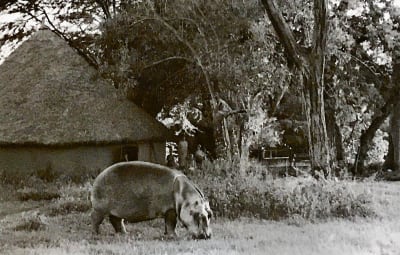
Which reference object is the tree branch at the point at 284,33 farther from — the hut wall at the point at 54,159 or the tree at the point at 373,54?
the tree at the point at 373,54

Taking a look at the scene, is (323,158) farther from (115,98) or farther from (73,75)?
(73,75)

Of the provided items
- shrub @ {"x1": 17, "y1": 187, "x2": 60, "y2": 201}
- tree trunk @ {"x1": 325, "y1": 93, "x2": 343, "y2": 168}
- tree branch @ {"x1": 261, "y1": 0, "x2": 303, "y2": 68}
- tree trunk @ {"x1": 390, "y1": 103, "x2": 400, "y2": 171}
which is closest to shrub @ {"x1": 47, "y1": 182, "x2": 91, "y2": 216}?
shrub @ {"x1": 17, "y1": 187, "x2": 60, "y2": 201}

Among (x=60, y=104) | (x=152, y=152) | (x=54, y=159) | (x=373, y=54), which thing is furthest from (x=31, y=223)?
(x=373, y=54)

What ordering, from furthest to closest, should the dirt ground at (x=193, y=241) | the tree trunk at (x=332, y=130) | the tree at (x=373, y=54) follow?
the tree trunk at (x=332, y=130), the tree at (x=373, y=54), the dirt ground at (x=193, y=241)

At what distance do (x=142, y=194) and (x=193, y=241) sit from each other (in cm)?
91

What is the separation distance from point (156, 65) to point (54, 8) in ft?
14.5

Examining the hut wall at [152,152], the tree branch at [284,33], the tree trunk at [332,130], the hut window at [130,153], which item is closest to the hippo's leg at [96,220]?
the tree branch at [284,33]

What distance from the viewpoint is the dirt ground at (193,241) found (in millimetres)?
5656

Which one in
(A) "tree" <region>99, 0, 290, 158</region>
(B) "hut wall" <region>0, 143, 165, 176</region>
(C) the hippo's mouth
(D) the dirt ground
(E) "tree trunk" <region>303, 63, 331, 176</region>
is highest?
(A) "tree" <region>99, 0, 290, 158</region>

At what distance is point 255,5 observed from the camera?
12828mm

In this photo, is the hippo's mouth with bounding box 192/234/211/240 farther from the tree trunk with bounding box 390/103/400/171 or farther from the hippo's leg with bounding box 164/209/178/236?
the tree trunk with bounding box 390/103/400/171

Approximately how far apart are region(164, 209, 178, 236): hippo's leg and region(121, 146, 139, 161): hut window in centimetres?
807

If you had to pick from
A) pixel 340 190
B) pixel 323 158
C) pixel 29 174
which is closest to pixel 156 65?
pixel 29 174

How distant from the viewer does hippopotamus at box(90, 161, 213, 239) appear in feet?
21.0
